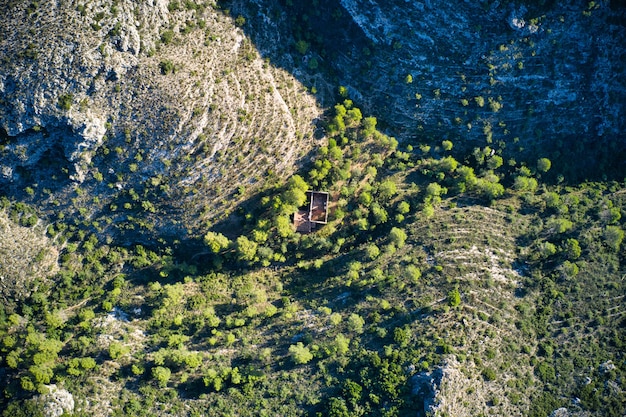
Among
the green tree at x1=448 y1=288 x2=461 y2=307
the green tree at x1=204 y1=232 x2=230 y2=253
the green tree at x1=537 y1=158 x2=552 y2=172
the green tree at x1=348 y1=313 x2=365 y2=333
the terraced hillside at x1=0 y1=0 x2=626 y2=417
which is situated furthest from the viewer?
the green tree at x1=537 y1=158 x2=552 y2=172

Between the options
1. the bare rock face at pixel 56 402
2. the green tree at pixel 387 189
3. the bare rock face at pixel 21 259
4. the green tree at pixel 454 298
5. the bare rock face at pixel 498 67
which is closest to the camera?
the bare rock face at pixel 56 402

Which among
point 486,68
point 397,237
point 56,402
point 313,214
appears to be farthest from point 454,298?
point 56,402

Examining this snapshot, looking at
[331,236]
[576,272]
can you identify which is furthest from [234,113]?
[576,272]

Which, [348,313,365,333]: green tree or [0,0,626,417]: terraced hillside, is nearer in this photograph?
[0,0,626,417]: terraced hillside

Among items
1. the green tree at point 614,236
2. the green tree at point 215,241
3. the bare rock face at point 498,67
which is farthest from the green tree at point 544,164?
the green tree at point 215,241

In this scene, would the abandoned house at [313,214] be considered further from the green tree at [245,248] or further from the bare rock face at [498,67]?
the bare rock face at [498,67]

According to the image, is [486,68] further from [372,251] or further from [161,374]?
[161,374]

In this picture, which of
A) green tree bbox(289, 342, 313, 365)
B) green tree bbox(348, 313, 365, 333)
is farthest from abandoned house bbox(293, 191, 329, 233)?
green tree bbox(289, 342, 313, 365)

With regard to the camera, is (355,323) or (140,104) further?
(355,323)

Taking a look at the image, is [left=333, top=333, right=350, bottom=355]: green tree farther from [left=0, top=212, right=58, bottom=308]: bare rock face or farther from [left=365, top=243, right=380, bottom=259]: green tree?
[left=0, top=212, right=58, bottom=308]: bare rock face
